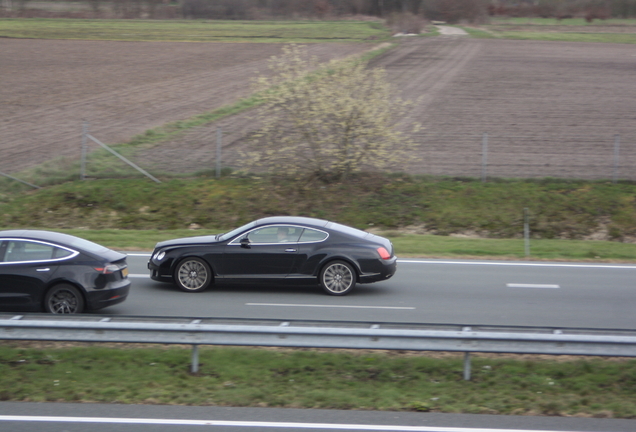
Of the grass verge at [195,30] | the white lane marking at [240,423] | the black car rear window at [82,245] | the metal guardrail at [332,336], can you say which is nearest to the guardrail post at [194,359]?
the metal guardrail at [332,336]

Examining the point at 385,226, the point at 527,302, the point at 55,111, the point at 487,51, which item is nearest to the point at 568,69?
the point at 487,51

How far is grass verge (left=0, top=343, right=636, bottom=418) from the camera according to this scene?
23.3ft

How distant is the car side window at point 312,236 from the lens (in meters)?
12.3

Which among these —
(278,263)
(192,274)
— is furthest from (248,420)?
(192,274)

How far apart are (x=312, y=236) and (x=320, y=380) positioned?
4.90m

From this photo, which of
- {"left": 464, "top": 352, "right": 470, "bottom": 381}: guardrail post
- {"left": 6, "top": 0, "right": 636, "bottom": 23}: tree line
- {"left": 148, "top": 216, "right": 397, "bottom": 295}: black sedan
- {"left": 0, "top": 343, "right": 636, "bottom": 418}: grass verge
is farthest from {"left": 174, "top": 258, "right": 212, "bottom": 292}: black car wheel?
{"left": 6, "top": 0, "right": 636, "bottom": 23}: tree line

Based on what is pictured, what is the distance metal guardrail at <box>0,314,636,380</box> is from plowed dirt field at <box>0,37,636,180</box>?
15.1 m

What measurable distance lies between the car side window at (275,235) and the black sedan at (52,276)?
113 inches

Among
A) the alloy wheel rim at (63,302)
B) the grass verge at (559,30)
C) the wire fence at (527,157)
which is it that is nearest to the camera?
the alloy wheel rim at (63,302)

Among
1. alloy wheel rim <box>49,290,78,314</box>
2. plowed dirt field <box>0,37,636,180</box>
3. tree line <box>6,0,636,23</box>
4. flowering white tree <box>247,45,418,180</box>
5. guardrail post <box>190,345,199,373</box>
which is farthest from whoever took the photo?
tree line <box>6,0,636,23</box>

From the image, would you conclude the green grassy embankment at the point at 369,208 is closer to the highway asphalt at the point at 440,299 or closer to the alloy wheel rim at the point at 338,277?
the highway asphalt at the point at 440,299

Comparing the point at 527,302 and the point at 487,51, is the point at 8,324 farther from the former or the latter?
the point at 487,51

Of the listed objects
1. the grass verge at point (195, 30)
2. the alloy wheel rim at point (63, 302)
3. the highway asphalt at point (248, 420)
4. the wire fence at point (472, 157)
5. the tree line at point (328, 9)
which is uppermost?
the tree line at point (328, 9)

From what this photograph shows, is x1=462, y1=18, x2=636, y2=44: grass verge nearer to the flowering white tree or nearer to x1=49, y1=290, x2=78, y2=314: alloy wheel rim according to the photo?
the flowering white tree
